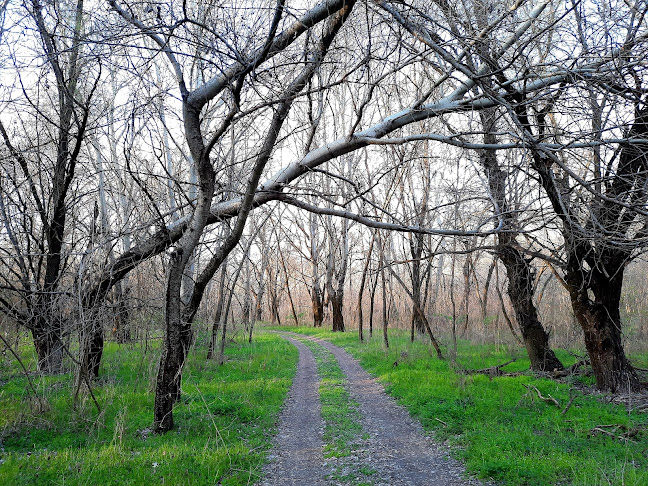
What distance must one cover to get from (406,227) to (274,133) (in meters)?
2.05

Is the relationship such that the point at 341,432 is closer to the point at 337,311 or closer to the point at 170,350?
the point at 170,350

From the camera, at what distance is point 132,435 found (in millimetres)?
5230

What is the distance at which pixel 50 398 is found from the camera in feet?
20.6

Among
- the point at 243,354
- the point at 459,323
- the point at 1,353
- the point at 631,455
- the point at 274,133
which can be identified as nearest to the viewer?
the point at 631,455

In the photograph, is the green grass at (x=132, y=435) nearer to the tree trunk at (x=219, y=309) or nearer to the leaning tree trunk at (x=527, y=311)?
the tree trunk at (x=219, y=309)

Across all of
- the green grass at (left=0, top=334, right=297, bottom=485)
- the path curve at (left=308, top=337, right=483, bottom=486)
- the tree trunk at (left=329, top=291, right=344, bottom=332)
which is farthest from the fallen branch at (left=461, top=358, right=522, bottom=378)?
the tree trunk at (left=329, top=291, right=344, bottom=332)

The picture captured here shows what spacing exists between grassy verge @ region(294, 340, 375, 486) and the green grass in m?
0.79

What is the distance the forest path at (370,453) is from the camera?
14.1 feet

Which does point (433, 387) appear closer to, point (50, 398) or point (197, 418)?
point (197, 418)

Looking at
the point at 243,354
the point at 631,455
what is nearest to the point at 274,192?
the point at 631,455

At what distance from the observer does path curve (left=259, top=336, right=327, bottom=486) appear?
4387 mm

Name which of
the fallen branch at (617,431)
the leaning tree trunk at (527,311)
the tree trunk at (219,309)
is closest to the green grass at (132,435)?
the tree trunk at (219,309)

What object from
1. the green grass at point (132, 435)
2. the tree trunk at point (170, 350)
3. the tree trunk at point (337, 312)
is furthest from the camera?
the tree trunk at point (337, 312)

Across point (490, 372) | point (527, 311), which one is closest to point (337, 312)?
point (527, 311)
